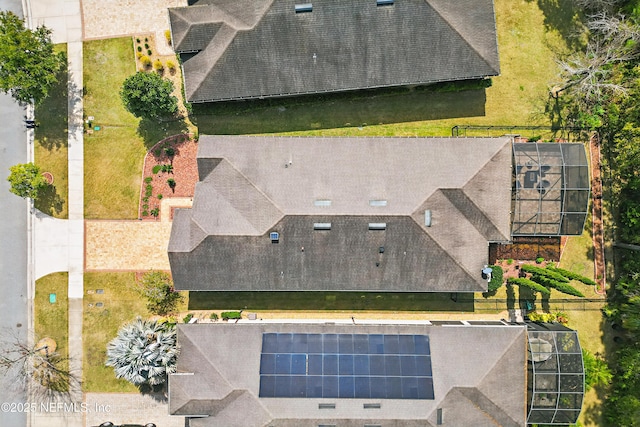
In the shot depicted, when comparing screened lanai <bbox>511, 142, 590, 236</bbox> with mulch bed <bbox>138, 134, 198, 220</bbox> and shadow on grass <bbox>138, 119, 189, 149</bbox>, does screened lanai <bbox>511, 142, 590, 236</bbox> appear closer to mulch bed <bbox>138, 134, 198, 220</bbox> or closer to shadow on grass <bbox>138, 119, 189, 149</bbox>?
mulch bed <bbox>138, 134, 198, 220</bbox>

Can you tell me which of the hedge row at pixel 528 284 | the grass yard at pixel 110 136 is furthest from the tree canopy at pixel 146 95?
the hedge row at pixel 528 284

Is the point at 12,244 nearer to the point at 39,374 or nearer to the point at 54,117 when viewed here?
the point at 39,374

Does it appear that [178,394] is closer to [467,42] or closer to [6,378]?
[6,378]

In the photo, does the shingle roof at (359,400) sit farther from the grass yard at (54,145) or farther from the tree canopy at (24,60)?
the tree canopy at (24,60)

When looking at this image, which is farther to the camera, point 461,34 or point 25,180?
point 25,180

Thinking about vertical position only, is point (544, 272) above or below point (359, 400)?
above

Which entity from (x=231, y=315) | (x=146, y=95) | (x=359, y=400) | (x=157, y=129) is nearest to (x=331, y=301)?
(x=359, y=400)

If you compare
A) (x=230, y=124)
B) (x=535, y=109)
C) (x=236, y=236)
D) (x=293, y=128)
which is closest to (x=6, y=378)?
(x=236, y=236)
